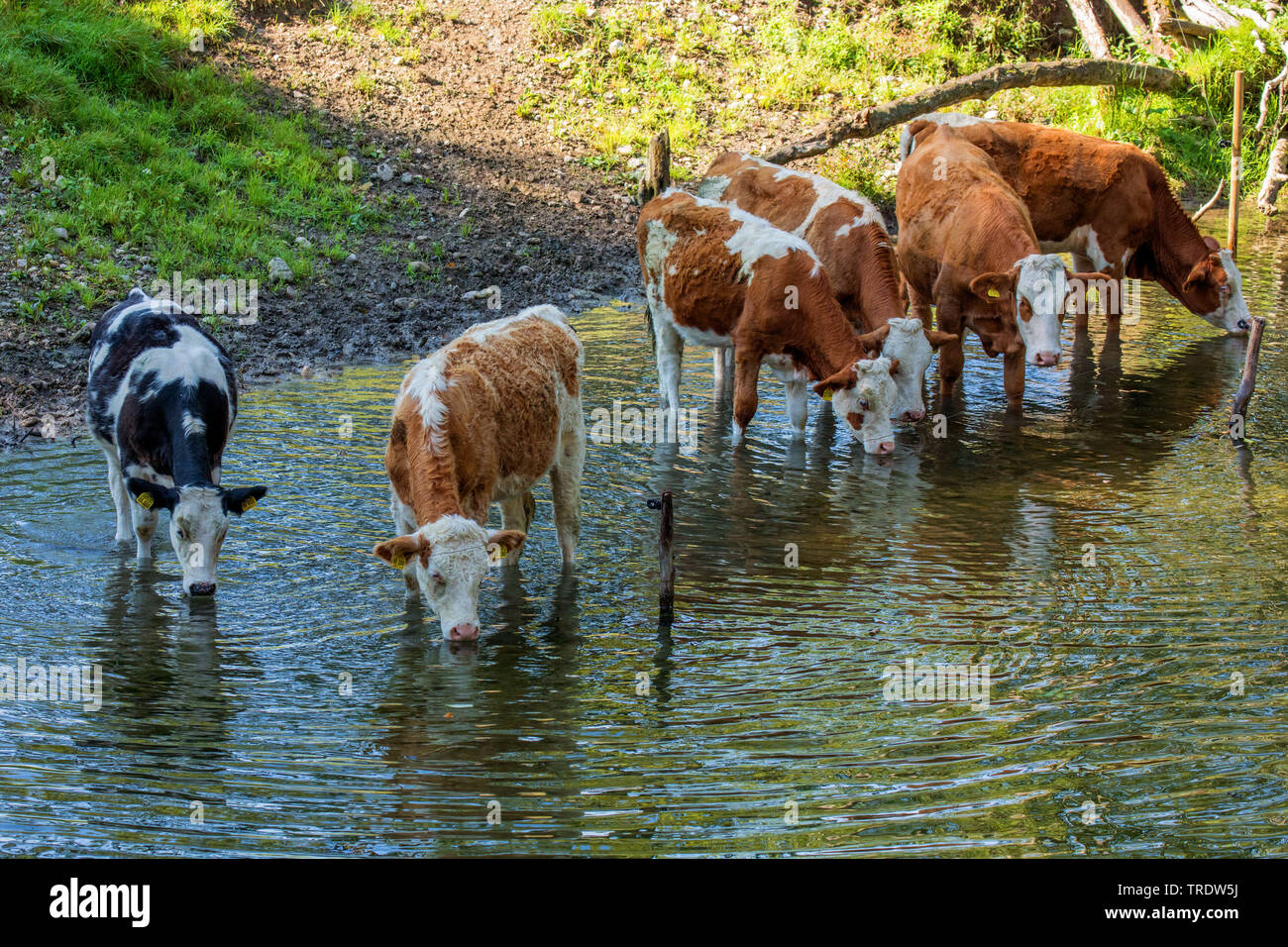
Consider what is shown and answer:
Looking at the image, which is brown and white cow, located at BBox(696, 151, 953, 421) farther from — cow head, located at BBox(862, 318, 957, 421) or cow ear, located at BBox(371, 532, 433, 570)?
cow ear, located at BBox(371, 532, 433, 570)

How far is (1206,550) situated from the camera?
8.87 metres

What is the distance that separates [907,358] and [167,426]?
635 cm

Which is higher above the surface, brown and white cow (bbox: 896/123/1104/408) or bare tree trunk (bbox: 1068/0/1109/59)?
bare tree trunk (bbox: 1068/0/1109/59)

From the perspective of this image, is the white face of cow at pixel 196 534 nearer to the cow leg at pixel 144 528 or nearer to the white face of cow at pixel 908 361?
the cow leg at pixel 144 528

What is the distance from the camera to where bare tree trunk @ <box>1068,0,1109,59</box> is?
23469 mm

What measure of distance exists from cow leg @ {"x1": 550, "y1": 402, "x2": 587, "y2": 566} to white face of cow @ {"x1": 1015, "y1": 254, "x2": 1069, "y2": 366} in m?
5.42

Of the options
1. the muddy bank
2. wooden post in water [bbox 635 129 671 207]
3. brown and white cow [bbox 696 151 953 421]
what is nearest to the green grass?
the muddy bank

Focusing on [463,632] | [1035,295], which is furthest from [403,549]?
[1035,295]

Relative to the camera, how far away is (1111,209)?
14789 mm

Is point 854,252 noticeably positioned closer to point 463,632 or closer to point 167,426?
point 167,426

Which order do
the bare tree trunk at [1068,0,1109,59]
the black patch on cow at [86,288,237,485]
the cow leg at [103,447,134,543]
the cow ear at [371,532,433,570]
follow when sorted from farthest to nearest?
the bare tree trunk at [1068,0,1109,59]
the cow leg at [103,447,134,543]
the black patch on cow at [86,288,237,485]
the cow ear at [371,532,433,570]

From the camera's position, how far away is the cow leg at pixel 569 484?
858 centimetres
